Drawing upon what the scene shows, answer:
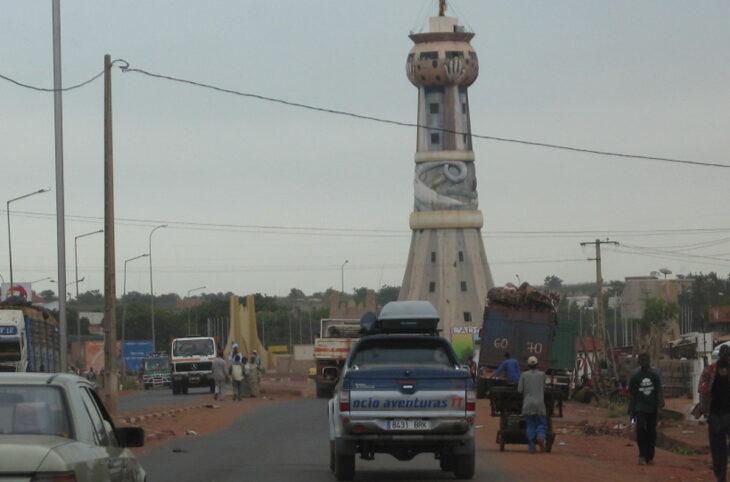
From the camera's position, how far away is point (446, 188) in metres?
130

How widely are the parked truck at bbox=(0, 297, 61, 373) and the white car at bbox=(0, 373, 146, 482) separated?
98.9 feet

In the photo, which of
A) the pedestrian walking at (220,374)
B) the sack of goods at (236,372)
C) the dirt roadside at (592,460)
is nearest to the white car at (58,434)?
the dirt roadside at (592,460)

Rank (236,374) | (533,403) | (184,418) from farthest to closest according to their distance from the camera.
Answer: (236,374) → (184,418) → (533,403)

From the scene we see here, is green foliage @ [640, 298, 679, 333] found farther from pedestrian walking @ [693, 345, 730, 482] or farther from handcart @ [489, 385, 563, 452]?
pedestrian walking @ [693, 345, 730, 482]

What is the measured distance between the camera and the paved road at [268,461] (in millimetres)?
18688

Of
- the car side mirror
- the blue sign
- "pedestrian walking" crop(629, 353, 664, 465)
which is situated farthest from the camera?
the blue sign

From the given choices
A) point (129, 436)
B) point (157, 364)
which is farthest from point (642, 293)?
point (129, 436)

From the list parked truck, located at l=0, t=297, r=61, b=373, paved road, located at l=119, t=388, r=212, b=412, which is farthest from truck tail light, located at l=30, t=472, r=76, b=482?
paved road, located at l=119, t=388, r=212, b=412

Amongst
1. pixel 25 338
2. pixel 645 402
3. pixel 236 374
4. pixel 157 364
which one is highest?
pixel 25 338

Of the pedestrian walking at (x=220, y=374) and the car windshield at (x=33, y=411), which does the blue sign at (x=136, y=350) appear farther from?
the car windshield at (x=33, y=411)

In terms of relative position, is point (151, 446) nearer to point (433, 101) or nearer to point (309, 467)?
point (309, 467)

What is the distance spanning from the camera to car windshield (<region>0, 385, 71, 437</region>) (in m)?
8.80

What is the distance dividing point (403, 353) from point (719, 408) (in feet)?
12.6

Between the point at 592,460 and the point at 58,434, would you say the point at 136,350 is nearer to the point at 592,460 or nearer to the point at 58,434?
the point at 592,460
